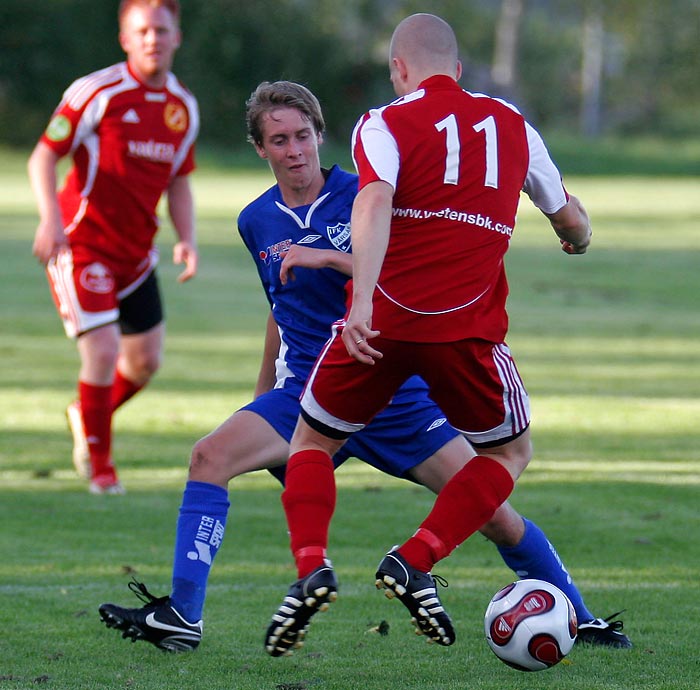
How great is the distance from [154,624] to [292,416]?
89 centimetres

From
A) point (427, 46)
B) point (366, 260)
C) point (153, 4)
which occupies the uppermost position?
point (153, 4)

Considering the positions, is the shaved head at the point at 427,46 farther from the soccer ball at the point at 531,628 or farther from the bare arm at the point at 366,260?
the soccer ball at the point at 531,628

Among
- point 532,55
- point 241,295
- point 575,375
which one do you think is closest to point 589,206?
point 241,295

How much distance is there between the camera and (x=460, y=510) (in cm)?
470

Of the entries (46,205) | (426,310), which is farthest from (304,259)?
(46,205)

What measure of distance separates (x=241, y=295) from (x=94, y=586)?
1428cm

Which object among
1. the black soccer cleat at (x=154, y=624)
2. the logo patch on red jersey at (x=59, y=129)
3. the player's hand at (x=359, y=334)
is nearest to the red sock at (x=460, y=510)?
the player's hand at (x=359, y=334)

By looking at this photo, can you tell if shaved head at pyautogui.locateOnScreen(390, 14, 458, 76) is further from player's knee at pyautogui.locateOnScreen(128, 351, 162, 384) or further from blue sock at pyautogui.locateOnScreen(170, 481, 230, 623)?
player's knee at pyautogui.locateOnScreen(128, 351, 162, 384)

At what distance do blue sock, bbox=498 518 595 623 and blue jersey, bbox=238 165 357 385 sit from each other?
3.30 ft

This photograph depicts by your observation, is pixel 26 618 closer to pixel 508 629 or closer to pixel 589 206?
pixel 508 629

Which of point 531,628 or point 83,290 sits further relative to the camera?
point 83,290

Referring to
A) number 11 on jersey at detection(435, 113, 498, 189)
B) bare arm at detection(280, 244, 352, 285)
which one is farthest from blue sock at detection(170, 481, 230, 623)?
number 11 on jersey at detection(435, 113, 498, 189)

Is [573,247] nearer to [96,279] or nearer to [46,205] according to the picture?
[46,205]

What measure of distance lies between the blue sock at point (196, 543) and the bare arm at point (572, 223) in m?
1.53
